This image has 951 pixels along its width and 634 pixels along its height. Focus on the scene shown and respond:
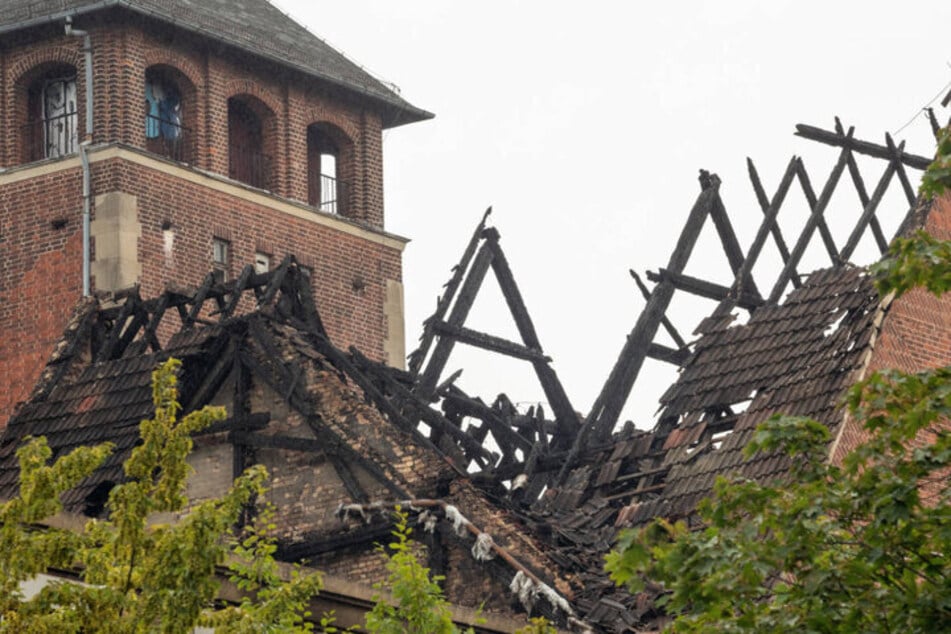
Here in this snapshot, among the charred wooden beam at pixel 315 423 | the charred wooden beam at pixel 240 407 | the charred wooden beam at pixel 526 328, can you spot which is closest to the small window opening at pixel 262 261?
the charred wooden beam at pixel 526 328

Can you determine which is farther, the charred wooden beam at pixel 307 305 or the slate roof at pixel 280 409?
the charred wooden beam at pixel 307 305

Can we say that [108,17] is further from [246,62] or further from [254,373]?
[254,373]

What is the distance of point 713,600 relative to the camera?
562 inches

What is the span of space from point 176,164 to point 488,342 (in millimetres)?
5991

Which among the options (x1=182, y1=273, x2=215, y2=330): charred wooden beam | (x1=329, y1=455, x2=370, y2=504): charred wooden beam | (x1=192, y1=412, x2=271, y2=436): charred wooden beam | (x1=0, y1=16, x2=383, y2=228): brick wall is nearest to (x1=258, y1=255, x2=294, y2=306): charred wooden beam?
(x1=182, y1=273, x2=215, y2=330): charred wooden beam

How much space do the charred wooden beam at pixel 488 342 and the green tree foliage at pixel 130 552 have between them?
18628 mm

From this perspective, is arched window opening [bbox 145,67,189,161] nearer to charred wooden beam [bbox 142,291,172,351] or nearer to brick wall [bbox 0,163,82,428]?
brick wall [bbox 0,163,82,428]

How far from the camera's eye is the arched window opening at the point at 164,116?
38.4m

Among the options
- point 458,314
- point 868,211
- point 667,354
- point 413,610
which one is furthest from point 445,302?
point 413,610

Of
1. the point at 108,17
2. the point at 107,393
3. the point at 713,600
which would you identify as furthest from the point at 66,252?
the point at 713,600

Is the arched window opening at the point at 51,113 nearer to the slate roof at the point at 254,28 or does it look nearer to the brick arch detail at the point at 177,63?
the slate roof at the point at 254,28

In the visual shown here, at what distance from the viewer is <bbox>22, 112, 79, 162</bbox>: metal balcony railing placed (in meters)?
38.1

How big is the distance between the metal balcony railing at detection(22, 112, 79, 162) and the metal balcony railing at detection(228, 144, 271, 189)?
2.72 m

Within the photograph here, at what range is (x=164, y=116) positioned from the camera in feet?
127
